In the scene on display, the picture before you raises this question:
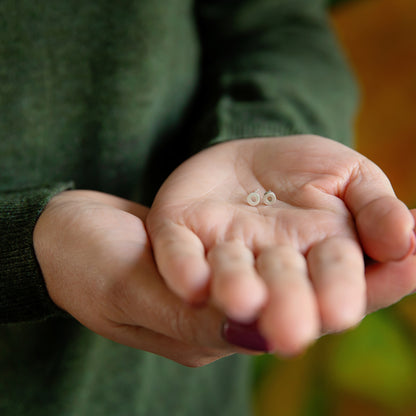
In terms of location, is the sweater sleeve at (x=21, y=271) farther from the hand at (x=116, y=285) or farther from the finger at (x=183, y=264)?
the finger at (x=183, y=264)

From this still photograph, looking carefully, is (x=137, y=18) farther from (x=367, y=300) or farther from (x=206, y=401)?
(x=206, y=401)

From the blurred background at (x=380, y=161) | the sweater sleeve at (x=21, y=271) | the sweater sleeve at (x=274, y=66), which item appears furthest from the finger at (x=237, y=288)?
the blurred background at (x=380, y=161)

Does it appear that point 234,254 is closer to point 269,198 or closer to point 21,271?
point 269,198

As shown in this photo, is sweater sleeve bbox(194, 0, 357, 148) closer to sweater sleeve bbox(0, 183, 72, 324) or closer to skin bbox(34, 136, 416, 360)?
skin bbox(34, 136, 416, 360)

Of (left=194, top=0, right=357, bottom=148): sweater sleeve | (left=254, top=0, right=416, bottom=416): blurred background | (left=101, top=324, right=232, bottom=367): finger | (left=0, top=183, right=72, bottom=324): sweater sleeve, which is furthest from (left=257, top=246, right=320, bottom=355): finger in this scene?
(left=254, top=0, right=416, bottom=416): blurred background

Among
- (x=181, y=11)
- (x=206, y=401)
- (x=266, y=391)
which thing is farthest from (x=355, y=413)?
(x=181, y=11)
